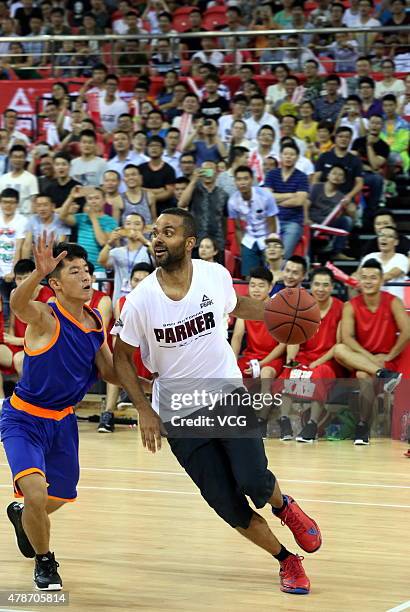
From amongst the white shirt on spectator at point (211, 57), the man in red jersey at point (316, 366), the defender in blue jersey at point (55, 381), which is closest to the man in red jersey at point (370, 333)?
the man in red jersey at point (316, 366)

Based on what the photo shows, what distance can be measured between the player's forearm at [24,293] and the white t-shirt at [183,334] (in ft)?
1.53

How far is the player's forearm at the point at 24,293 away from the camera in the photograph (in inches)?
214

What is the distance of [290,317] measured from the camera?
20.1 ft

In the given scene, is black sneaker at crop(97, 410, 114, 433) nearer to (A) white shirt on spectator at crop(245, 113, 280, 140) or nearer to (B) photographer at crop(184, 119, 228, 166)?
(B) photographer at crop(184, 119, 228, 166)

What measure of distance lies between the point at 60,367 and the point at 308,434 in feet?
17.3

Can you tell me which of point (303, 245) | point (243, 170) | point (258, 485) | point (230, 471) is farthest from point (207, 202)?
point (258, 485)

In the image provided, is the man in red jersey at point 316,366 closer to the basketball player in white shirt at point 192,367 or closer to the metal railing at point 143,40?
the basketball player in white shirt at point 192,367

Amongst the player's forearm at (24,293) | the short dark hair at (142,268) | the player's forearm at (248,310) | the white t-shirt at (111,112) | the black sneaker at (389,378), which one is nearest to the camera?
the player's forearm at (24,293)

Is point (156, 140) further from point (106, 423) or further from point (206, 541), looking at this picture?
point (206, 541)

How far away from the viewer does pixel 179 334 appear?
559cm

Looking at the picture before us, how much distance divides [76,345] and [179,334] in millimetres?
639

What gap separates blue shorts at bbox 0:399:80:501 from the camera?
18.7ft

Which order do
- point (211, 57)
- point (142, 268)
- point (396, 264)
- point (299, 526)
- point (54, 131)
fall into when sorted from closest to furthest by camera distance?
point (299, 526) < point (142, 268) < point (396, 264) < point (54, 131) < point (211, 57)

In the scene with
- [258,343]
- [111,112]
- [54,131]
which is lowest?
[258,343]
